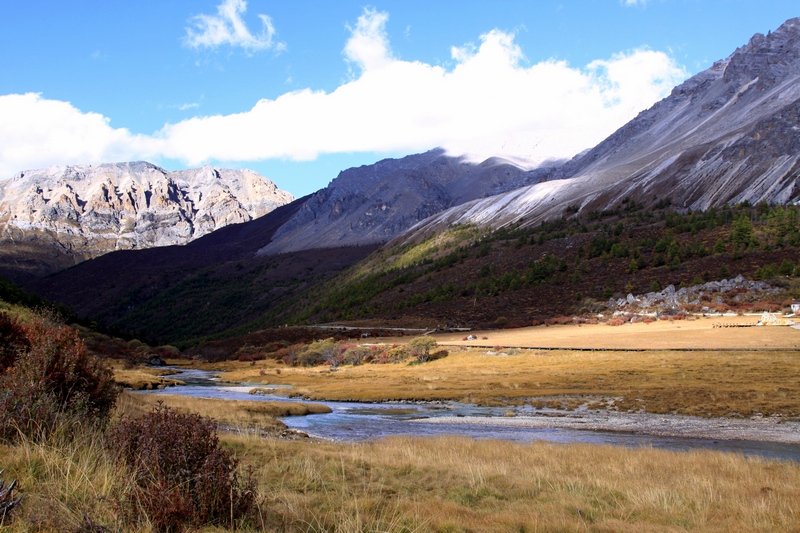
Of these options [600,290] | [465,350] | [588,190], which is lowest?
[465,350]

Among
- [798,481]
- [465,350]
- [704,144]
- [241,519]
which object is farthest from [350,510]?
[704,144]

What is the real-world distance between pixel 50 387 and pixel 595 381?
31.3m

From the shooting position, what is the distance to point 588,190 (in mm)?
130500

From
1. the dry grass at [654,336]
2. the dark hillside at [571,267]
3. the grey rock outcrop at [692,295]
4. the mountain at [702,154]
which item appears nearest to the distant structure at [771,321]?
the dry grass at [654,336]

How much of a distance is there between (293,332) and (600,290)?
4521 centimetres

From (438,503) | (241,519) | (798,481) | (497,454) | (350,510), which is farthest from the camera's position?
(497,454)

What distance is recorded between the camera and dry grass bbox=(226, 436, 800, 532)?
8.41m

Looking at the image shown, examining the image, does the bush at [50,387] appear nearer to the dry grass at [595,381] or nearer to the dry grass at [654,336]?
the dry grass at [595,381]

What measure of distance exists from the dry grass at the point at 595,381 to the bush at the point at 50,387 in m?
22.4

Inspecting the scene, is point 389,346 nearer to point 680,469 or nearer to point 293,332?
point 293,332

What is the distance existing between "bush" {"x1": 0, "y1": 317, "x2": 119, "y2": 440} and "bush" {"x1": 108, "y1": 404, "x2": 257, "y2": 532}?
8.00 feet

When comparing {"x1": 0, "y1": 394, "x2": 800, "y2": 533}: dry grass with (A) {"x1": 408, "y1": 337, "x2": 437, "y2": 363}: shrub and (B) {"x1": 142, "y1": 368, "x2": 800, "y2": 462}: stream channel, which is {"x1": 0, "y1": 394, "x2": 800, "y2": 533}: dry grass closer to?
(B) {"x1": 142, "y1": 368, "x2": 800, "y2": 462}: stream channel

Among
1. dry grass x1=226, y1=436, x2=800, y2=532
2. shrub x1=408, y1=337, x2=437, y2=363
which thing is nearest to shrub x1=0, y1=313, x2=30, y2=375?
dry grass x1=226, y1=436, x2=800, y2=532

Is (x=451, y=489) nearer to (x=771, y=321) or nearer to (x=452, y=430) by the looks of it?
(x=452, y=430)
